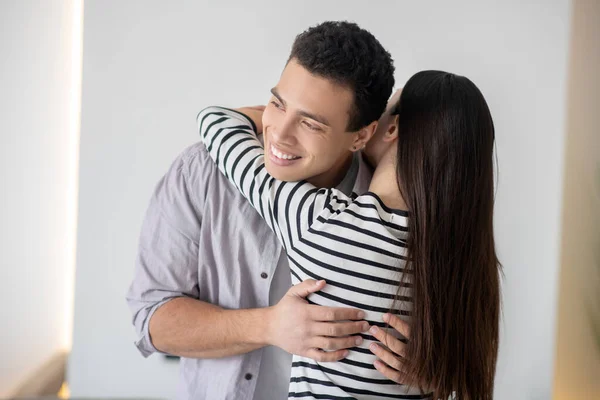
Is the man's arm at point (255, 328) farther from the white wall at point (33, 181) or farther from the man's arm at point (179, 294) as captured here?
the white wall at point (33, 181)

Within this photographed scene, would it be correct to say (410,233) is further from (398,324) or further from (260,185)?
(260,185)

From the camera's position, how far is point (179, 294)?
1339mm

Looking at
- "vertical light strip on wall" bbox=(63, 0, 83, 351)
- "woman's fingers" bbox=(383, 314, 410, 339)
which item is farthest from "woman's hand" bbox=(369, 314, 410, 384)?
"vertical light strip on wall" bbox=(63, 0, 83, 351)

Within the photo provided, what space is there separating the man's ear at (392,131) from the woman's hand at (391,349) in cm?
37

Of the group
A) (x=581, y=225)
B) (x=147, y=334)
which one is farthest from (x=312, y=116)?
(x=581, y=225)

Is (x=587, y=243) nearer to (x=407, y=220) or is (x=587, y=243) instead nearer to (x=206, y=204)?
(x=407, y=220)

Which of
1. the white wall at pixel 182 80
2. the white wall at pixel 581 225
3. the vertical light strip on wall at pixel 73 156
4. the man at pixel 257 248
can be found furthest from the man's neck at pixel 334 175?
the white wall at pixel 581 225

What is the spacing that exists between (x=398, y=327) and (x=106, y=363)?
47.1 inches

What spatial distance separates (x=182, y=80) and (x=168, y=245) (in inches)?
32.0

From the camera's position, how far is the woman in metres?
1.18

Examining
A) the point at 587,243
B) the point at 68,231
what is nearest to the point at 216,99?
the point at 68,231

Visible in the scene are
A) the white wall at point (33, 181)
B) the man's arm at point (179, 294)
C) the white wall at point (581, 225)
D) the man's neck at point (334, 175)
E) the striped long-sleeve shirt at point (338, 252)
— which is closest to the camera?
the striped long-sleeve shirt at point (338, 252)

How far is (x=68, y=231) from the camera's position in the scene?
1993 millimetres

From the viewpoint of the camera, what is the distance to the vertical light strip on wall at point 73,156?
192cm
